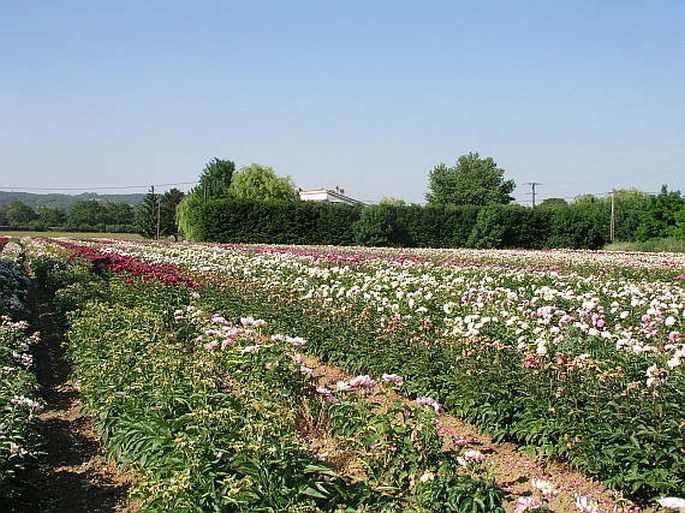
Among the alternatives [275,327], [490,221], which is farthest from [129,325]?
[490,221]

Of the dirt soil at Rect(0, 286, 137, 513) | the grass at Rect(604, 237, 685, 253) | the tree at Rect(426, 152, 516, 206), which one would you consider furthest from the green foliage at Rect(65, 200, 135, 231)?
the dirt soil at Rect(0, 286, 137, 513)

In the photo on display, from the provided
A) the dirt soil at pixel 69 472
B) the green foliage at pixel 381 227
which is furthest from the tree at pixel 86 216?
the dirt soil at pixel 69 472

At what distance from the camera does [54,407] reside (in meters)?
6.93

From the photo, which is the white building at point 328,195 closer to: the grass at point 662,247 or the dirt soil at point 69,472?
the grass at point 662,247

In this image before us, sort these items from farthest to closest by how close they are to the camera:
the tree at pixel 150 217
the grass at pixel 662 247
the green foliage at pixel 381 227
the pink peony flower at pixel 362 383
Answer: the tree at pixel 150 217 < the green foliage at pixel 381 227 < the grass at pixel 662 247 < the pink peony flower at pixel 362 383

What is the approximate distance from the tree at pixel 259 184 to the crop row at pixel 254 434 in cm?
6666

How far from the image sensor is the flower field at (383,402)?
3.90 m

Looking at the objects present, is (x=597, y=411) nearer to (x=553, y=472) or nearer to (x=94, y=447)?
(x=553, y=472)

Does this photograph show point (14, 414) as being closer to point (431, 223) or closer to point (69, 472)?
point (69, 472)

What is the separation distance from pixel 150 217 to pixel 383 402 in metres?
72.7

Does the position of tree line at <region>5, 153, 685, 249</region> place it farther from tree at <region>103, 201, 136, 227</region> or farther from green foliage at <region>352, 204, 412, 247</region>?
tree at <region>103, 201, 136, 227</region>

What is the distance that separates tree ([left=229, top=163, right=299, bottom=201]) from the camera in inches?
2906

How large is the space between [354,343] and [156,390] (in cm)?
296

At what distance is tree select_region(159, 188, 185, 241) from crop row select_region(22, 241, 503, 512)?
66.8 metres
